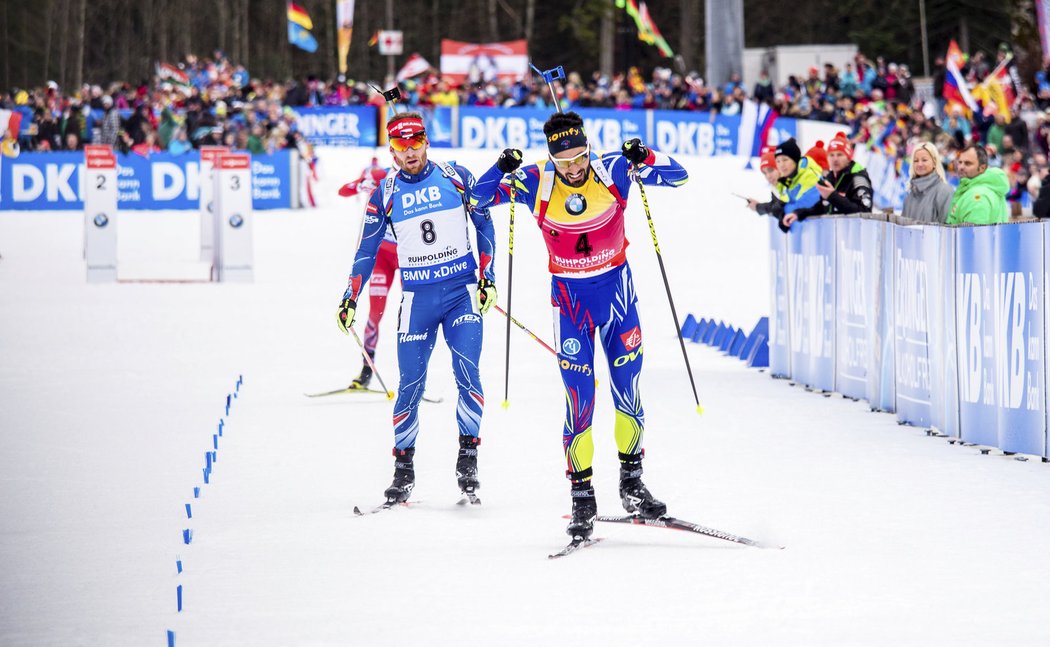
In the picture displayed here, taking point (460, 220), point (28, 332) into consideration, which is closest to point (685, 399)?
point (460, 220)

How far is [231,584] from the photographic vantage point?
653 cm

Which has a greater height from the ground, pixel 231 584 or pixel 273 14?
pixel 273 14

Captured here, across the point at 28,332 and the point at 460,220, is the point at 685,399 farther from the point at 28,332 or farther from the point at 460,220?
the point at 28,332

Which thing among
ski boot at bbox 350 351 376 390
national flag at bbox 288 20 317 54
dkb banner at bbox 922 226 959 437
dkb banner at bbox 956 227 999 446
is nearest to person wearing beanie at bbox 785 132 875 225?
dkb banner at bbox 922 226 959 437

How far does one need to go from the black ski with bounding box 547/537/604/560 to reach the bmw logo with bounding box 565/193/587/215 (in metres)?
1.53

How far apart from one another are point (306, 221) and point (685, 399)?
19.9 meters

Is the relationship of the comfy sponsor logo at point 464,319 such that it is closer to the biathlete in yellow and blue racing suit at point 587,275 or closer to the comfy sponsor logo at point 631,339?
the biathlete in yellow and blue racing suit at point 587,275

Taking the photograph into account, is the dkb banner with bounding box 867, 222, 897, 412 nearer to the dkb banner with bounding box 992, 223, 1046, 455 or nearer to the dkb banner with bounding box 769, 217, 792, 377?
the dkb banner with bounding box 992, 223, 1046, 455

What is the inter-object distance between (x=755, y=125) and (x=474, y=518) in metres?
30.4

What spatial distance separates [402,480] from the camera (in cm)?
826

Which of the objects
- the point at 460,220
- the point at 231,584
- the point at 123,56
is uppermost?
the point at 123,56

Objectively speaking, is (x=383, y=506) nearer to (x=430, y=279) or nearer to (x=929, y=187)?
(x=430, y=279)

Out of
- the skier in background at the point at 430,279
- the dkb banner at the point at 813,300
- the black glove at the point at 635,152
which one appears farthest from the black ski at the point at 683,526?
the dkb banner at the point at 813,300

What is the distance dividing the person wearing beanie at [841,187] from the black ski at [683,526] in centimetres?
567
